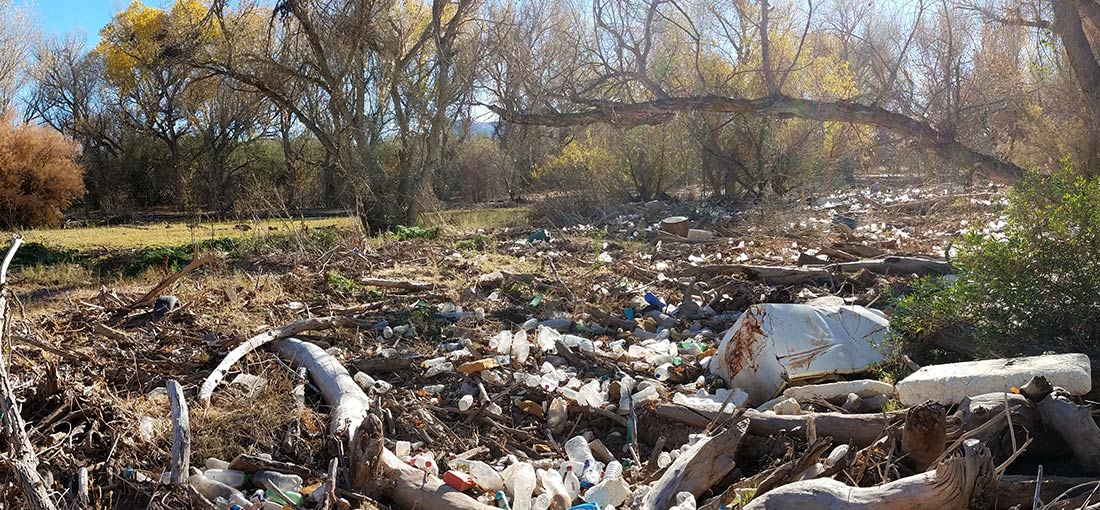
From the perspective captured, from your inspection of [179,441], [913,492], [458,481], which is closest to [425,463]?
[458,481]

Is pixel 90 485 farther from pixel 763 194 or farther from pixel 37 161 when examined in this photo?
pixel 37 161

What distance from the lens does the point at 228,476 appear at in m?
Answer: 3.11

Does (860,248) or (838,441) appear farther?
(860,248)

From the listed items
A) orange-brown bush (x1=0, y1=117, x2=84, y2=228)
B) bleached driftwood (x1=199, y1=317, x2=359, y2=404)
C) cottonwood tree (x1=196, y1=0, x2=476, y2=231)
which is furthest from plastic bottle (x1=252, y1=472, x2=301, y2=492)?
orange-brown bush (x1=0, y1=117, x2=84, y2=228)

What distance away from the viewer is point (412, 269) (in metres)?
7.88

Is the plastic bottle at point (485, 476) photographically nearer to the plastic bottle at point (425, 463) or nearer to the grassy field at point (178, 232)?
the plastic bottle at point (425, 463)

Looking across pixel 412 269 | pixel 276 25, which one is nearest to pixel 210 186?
pixel 276 25

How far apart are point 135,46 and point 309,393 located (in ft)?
53.0

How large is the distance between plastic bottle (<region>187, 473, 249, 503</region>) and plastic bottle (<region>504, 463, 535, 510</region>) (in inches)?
38.6

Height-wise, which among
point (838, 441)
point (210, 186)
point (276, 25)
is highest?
point (276, 25)

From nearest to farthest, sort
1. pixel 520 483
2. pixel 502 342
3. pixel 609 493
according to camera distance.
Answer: pixel 609 493 < pixel 520 483 < pixel 502 342

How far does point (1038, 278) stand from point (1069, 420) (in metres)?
1.24

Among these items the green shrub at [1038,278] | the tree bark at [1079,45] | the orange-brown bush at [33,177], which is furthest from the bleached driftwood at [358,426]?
the orange-brown bush at [33,177]

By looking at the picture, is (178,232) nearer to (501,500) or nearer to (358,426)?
(358,426)
